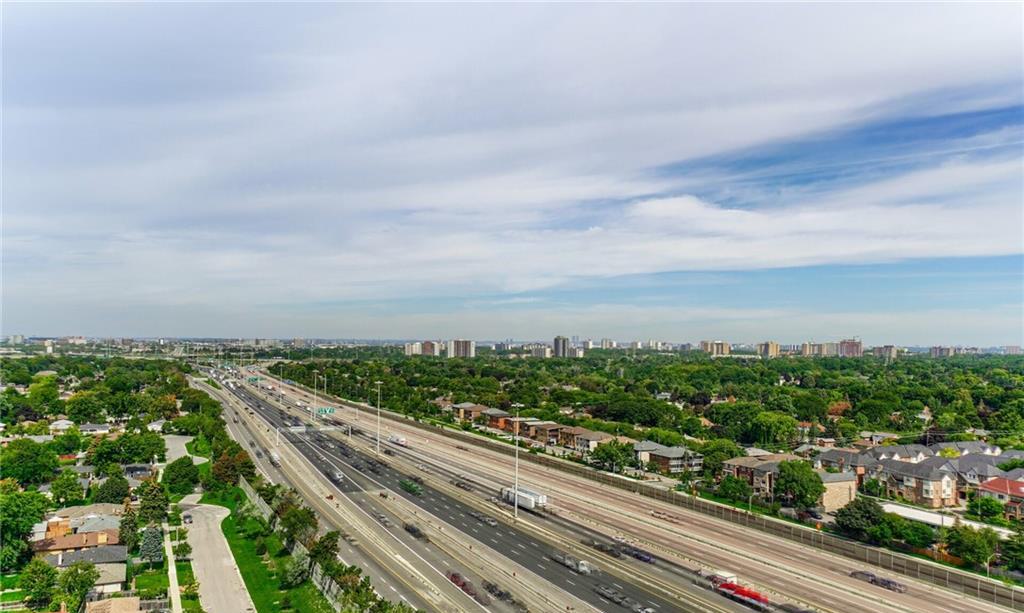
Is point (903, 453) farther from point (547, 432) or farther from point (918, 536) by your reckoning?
point (547, 432)

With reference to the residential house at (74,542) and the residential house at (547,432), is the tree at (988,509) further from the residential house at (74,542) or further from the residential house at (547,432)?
the residential house at (74,542)

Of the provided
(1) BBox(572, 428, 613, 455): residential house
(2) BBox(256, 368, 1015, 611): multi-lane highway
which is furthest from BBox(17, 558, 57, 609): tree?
(1) BBox(572, 428, 613, 455): residential house

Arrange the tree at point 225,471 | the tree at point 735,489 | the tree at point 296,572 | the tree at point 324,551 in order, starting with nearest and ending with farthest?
1. the tree at point 324,551
2. the tree at point 296,572
3. the tree at point 735,489
4. the tree at point 225,471

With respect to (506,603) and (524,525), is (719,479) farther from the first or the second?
(506,603)

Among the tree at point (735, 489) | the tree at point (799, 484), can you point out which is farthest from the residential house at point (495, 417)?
the tree at point (799, 484)

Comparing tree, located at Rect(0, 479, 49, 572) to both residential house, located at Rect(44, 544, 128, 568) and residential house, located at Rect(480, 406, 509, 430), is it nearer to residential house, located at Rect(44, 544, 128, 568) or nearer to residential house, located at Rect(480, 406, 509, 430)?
residential house, located at Rect(44, 544, 128, 568)
